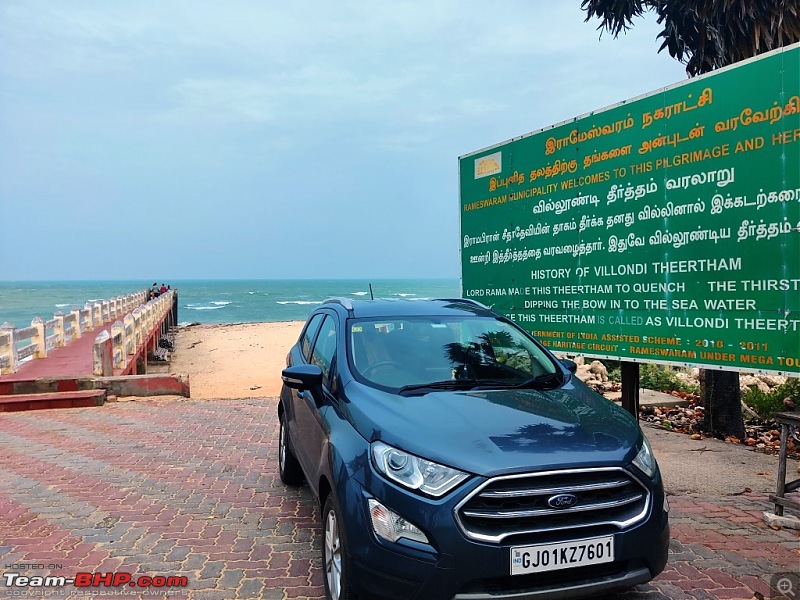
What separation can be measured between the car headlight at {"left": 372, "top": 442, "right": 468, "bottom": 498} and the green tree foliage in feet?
29.5

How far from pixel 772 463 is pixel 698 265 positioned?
2.57 metres

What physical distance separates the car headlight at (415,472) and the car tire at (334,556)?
391 mm

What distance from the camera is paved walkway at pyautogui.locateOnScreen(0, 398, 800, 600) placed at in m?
3.77

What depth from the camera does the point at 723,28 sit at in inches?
364

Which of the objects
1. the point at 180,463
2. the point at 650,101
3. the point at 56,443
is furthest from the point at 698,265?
the point at 56,443

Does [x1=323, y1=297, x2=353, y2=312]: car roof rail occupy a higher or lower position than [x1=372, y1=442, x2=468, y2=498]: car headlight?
higher

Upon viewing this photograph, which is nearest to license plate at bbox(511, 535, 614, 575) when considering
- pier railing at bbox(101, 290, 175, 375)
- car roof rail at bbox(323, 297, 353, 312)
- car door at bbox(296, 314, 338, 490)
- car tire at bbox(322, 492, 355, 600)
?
car tire at bbox(322, 492, 355, 600)

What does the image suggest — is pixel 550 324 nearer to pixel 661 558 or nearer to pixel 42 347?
pixel 661 558

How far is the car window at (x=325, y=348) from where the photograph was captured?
4.25 metres

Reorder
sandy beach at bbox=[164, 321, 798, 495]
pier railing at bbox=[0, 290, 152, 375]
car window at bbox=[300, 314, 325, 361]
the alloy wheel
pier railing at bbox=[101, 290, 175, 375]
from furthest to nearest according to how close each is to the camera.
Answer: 1. pier railing at bbox=[0, 290, 152, 375]
2. pier railing at bbox=[101, 290, 175, 375]
3. sandy beach at bbox=[164, 321, 798, 495]
4. car window at bbox=[300, 314, 325, 361]
5. the alloy wheel

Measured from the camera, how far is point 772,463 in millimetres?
6285

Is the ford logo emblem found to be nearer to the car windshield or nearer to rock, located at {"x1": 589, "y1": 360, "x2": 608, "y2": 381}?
the car windshield

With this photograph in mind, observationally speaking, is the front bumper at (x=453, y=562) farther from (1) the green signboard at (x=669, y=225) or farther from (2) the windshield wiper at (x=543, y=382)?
(1) the green signboard at (x=669, y=225)

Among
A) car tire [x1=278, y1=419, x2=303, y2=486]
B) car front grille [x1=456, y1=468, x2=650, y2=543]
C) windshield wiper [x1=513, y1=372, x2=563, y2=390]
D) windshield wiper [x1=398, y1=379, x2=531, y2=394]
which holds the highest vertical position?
windshield wiper [x1=398, y1=379, x2=531, y2=394]
